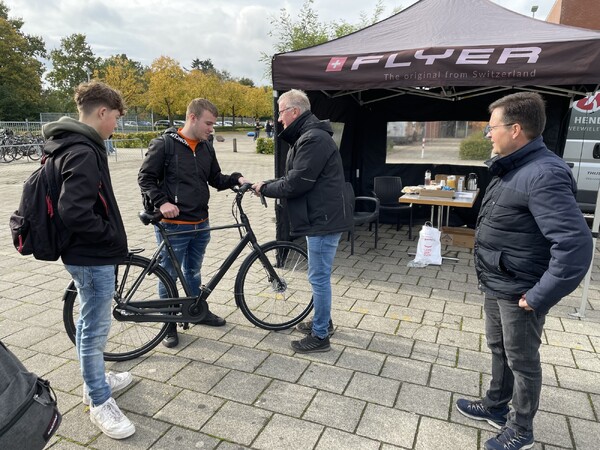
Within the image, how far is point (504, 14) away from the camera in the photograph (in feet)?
16.3

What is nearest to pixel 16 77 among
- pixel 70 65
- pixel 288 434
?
pixel 70 65

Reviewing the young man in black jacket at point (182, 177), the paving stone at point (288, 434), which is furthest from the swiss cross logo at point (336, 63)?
the paving stone at point (288, 434)

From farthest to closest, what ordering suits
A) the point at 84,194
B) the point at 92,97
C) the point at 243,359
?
the point at 243,359 < the point at 92,97 < the point at 84,194

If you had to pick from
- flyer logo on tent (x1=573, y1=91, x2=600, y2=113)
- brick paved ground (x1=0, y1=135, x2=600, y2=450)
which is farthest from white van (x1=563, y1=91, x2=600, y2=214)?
brick paved ground (x1=0, y1=135, x2=600, y2=450)

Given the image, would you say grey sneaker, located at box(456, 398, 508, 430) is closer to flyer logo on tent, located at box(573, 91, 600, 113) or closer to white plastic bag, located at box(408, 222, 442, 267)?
white plastic bag, located at box(408, 222, 442, 267)

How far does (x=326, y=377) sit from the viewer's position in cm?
289

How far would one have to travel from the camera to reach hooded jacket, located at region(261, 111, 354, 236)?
9.53 feet

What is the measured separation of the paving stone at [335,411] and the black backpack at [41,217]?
1.64m

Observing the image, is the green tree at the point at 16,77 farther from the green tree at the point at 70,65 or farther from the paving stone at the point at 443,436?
the paving stone at the point at 443,436

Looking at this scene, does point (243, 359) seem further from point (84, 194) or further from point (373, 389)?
point (84, 194)

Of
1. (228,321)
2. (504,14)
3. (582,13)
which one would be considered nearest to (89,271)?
(228,321)

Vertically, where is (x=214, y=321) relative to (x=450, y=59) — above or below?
below

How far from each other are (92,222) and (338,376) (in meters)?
1.81

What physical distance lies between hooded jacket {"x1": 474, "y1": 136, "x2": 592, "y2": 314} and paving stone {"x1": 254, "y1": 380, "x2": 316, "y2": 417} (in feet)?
4.12
